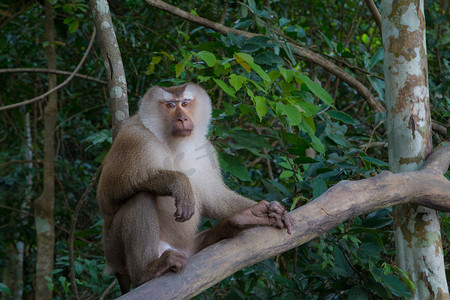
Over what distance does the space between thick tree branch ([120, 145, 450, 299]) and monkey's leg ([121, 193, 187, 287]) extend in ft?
1.59

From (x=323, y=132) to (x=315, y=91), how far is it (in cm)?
112

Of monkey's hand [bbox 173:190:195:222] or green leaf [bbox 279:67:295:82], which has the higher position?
green leaf [bbox 279:67:295:82]

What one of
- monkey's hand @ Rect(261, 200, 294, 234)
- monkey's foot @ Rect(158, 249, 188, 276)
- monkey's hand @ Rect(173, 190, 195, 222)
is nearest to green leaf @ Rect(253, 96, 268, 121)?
monkey's hand @ Rect(261, 200, 294, 234)

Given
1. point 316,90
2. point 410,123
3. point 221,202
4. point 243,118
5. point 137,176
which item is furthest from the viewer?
point 243,118

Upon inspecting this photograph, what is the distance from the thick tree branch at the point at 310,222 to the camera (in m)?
2.43

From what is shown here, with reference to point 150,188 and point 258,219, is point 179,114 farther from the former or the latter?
point 258,219

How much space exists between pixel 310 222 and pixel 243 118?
1977 millimetres

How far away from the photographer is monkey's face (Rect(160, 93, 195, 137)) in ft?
11.1

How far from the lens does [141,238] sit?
3016 mm

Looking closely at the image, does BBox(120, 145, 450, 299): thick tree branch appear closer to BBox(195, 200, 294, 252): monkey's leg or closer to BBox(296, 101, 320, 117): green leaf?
BBox(195, 200, 294, 252): monkey's leg

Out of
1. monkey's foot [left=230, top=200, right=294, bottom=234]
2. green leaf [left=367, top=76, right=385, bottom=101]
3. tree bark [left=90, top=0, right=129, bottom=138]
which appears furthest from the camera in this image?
green leaf [left=367, top=76, right=385, bottom=101]

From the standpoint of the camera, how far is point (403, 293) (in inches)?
127

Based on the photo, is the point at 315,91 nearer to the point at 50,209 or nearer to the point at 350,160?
the point at 350,160

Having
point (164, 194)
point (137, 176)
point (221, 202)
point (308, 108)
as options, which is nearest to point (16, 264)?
point (221, 202)
